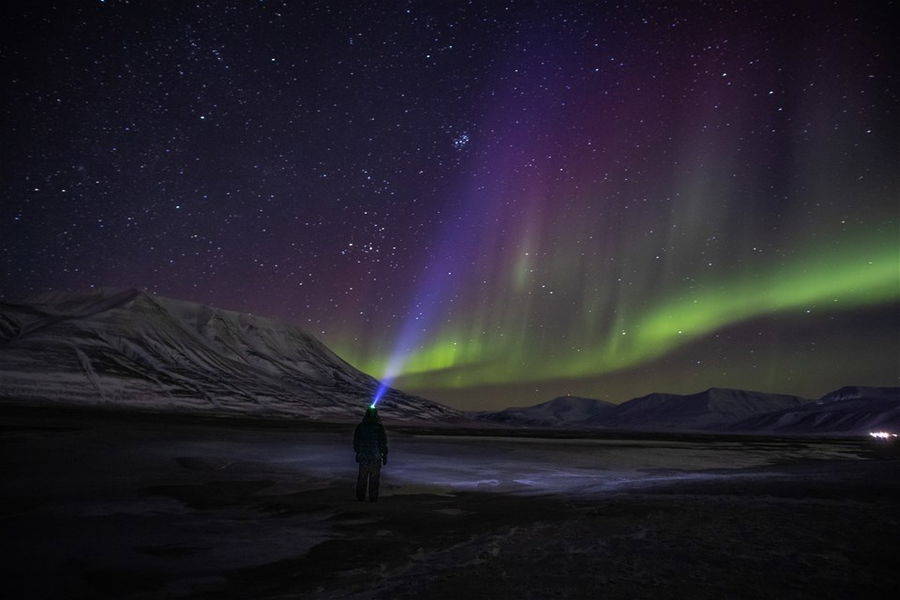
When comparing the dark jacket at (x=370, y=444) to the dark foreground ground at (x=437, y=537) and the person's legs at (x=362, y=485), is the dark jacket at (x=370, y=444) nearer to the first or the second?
the person's legs at (x=362, y=485)

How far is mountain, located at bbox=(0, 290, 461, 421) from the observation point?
11456cm

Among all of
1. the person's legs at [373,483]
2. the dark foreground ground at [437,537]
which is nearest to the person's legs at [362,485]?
the person's legs at [373,483]

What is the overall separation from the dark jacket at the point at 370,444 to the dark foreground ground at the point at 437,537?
1.06m

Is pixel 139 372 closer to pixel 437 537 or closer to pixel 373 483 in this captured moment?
pixel 373 483

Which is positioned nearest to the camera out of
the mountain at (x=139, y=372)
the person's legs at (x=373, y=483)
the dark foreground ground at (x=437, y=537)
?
the dark foreground ground at (x=437, y=537)

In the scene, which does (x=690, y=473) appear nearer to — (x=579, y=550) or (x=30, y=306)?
(x=579, y=550)

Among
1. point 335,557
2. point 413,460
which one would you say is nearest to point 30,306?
point 413,460

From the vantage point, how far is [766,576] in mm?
6648

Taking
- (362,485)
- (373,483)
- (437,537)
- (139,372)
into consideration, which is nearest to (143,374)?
(139,372)

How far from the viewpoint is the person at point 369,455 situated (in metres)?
12.8

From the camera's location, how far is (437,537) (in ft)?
29.6

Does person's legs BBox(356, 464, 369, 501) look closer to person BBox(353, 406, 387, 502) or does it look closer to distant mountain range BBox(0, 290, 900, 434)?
person BBox(353, 406, 387, 502)

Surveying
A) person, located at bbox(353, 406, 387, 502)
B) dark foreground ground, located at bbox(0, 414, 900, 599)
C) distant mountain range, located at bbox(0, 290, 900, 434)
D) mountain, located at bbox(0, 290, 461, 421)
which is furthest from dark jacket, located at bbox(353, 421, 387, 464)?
mountain, located at bbox(0, 290, 461, 421)

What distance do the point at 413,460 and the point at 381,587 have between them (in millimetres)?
19581
